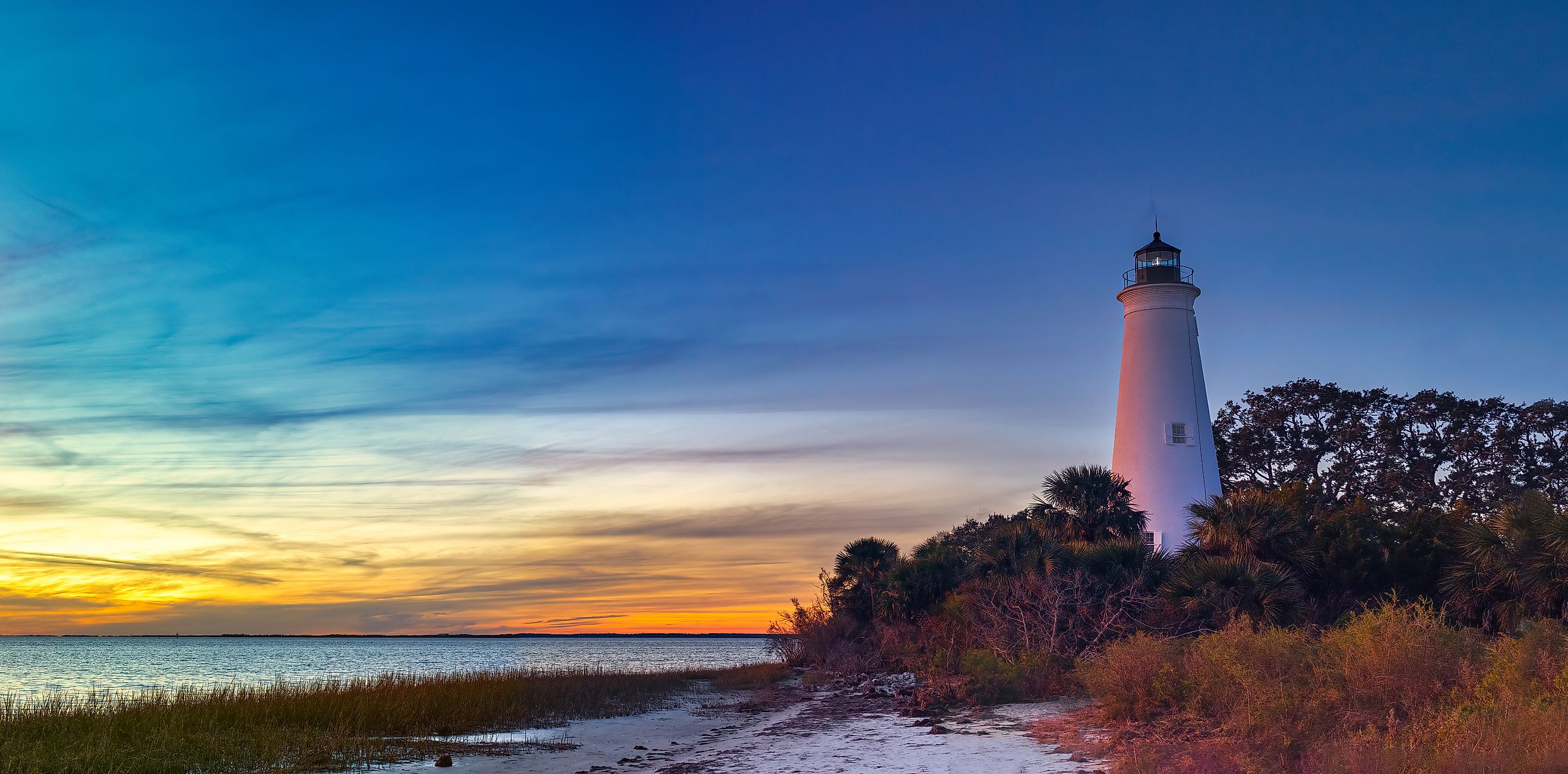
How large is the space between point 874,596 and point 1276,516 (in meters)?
12.9

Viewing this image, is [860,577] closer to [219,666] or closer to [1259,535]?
[1259,535]

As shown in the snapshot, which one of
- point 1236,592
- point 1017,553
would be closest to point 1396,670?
point 1236,592

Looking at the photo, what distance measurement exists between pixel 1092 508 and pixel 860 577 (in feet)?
29.7

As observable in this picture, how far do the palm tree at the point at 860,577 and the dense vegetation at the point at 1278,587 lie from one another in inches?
3.0

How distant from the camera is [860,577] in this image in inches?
1379

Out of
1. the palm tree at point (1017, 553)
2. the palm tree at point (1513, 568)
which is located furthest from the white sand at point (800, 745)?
the palm tree at point (1513, 568)

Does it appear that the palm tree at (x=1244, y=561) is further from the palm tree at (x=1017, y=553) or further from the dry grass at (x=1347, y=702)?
the dry grass at (x=1347, y=702)

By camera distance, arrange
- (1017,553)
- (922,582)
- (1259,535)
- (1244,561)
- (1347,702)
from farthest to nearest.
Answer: (922,582), (1017,553), (1259,535), (1244,561), (1347,702)

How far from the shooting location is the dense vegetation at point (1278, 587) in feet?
40.6

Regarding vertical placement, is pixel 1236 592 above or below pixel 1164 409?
below

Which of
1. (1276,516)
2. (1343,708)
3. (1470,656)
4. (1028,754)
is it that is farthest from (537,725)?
(1276,516)

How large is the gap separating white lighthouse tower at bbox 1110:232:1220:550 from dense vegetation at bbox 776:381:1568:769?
1.30m

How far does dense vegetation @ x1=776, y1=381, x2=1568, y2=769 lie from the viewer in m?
12.4

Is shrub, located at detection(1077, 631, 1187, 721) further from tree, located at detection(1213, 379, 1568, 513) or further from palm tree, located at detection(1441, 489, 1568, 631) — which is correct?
tree, located at detection(1213, 379, 1568, 513)
